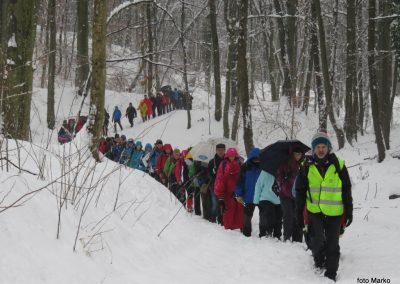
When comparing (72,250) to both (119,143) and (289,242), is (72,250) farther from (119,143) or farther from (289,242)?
(119,143)

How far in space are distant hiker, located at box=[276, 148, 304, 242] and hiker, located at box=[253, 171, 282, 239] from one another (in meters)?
0.18

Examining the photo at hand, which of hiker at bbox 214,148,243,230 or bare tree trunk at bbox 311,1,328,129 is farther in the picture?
bare tree trunk at bbox 311,1,328,129

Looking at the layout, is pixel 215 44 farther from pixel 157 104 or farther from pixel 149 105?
pixel 157 104

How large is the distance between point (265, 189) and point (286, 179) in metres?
0.43

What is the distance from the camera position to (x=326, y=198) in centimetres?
496

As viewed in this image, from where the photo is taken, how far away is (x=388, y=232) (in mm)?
7211

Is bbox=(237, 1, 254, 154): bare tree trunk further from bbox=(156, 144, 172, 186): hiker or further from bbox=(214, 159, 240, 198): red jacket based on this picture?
bbox=(214, 159, 240, 198): red jacket

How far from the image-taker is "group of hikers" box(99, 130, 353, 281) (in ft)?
16.3

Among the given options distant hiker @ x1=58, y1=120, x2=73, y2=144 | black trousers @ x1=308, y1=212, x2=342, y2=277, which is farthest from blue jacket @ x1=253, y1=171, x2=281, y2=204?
distant hiker @ x1=58, y1=120, x2=73, y2=144

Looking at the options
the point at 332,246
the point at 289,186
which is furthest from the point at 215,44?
the point at 332,246

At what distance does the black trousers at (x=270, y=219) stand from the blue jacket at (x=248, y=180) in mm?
382

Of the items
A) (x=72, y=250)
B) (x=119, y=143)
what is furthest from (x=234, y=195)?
(x=119, y=143)

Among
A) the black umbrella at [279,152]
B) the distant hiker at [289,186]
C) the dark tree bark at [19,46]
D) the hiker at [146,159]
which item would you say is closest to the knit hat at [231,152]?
the black umbrella at [279,152]

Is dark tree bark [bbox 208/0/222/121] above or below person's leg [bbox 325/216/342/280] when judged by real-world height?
above
